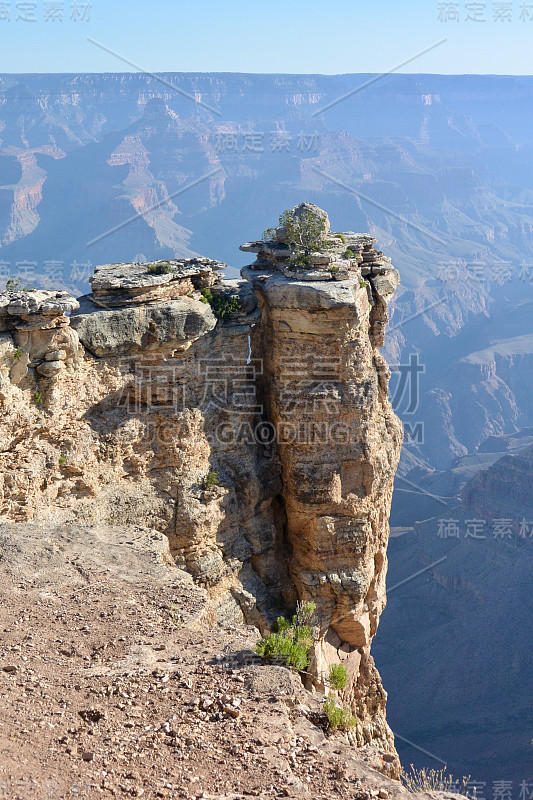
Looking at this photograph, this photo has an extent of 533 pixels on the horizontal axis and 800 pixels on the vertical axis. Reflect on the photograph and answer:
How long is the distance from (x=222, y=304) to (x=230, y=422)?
4783 mm

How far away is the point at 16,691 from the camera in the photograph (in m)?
14.9

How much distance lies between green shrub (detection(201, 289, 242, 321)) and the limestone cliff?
59 mm

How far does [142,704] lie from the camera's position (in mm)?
14984

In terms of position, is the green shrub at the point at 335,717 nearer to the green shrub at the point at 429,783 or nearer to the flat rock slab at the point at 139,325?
the green shrub at the point at 429,783

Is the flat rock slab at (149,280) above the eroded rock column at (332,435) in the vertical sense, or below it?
above

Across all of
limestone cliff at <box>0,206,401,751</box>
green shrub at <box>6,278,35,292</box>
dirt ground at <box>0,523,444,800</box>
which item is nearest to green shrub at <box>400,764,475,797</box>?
dirt ground at <box>0,523,444,800</box>

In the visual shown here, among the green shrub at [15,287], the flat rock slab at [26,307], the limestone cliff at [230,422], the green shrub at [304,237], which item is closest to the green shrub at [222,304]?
the limestone cliff at [230,422]

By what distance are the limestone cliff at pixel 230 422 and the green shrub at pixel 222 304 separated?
59 millimetres

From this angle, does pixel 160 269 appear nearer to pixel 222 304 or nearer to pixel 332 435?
pixel 222 304

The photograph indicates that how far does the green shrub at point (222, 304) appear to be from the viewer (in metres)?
29.3

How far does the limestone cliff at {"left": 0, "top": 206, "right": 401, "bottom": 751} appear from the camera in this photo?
1005 inches

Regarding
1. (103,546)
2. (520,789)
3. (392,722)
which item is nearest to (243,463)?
(103,546)

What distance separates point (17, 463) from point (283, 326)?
A: 11.1m

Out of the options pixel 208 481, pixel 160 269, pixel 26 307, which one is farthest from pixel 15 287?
pixel 208 481
